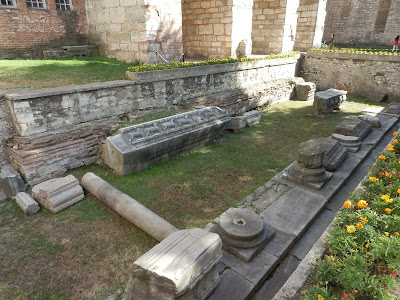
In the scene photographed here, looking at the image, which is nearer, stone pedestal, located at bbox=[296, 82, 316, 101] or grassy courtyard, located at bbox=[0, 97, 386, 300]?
grassy courtyard, located at bbox=[0, 97, 386, 300]

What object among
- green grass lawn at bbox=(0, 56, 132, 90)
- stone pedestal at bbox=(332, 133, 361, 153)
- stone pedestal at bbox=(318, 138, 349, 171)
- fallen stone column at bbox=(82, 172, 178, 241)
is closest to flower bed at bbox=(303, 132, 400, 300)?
fallen stone column at bbox=(82, 172, 178, 241)

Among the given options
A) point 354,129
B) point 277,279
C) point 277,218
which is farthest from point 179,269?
point 354,129

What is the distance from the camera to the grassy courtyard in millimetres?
3025

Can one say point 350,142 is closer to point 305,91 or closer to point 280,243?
point 280,243

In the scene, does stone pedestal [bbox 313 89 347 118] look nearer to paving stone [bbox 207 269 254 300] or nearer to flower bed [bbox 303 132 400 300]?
flower bed [bbox 303 132 400 300]

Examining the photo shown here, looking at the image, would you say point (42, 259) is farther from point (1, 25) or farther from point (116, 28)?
point (1, 25)

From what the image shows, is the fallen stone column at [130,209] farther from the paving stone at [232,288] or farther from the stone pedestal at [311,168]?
the stone pedestal at [311,168]

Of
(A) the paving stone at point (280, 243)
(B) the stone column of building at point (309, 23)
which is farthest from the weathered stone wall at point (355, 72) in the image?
(A) the paving stone at point (280, 243)

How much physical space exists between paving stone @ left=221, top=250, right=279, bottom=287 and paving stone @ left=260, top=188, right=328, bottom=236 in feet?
1.95

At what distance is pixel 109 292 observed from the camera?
2.88 meters

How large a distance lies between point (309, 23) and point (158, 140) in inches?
464

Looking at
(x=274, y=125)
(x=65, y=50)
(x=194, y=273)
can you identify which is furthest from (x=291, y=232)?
(x=65, y=50)

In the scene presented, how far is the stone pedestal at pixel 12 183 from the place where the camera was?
446 centimetres

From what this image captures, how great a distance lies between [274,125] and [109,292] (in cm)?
653
